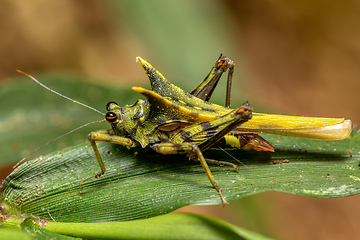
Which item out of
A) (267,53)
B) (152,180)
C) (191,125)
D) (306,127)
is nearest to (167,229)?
(152,180)

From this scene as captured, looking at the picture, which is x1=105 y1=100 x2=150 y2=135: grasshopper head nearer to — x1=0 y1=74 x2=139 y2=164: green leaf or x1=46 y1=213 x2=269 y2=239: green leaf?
x1=0 y1=74 x2=139 y2=164: green leaf

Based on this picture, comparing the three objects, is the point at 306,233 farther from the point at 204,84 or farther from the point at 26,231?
the point at 26,231

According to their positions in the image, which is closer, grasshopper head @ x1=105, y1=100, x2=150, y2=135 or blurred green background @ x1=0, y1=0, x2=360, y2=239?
grasshopper head @ x1=105, y1=100, x2=150, y2=135

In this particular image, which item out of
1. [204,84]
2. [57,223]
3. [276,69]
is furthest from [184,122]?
[276,69]

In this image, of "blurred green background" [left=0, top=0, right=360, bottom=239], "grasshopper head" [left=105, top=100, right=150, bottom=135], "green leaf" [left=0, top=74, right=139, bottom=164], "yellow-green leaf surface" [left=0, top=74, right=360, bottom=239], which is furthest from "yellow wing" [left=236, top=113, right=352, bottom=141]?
"blurred green background" [left=0, top=0, right=360, bottom=239]

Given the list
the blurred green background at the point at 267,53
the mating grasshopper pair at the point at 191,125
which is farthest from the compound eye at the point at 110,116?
the blurred green background at the point at 267,53

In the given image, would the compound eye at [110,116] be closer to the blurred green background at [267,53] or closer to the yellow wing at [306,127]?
the yellow wing at [306,127]
